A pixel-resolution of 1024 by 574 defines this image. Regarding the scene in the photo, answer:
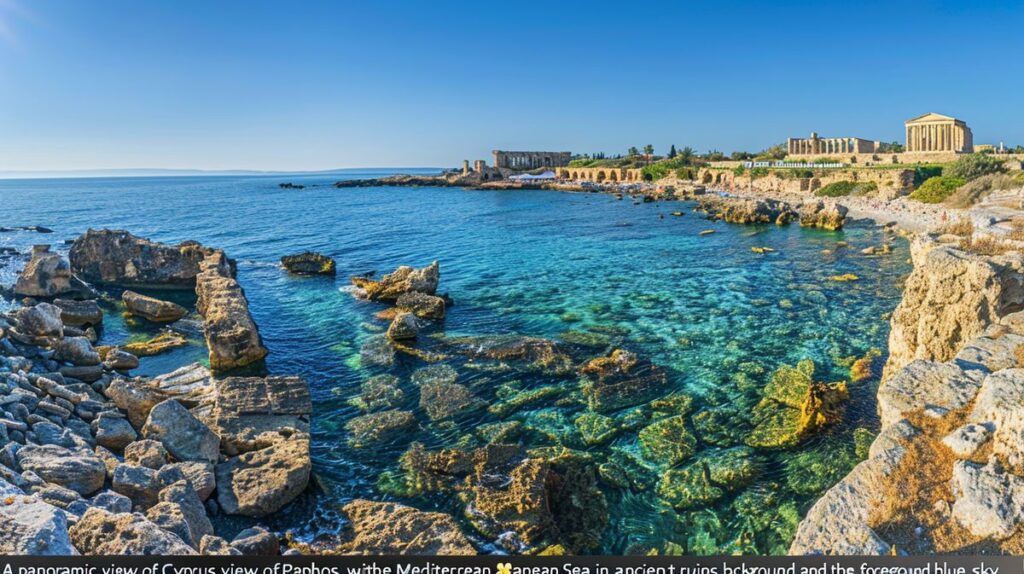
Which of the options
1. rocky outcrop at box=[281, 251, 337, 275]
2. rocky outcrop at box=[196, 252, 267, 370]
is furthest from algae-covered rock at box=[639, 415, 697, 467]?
rocky outcrop at box=[281, 251, 337, 275]

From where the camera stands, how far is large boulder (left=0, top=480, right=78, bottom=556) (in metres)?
5.27

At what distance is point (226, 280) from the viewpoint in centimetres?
2208

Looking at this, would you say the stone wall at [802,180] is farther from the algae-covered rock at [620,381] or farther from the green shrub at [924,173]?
the algae-covered rock at [620,381]

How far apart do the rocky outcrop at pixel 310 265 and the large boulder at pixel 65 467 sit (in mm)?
22872

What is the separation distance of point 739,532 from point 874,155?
81135mm

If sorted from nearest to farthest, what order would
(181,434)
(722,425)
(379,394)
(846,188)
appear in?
(181,434), (722,425), (379,394), (846,188)

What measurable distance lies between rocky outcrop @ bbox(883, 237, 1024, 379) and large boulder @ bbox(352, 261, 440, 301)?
54.9 feet

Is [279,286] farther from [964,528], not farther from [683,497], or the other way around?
[964,528]

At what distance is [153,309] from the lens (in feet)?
71.5

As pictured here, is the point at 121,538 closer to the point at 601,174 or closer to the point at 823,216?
the point at 823,216

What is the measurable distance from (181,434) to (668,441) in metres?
9.45

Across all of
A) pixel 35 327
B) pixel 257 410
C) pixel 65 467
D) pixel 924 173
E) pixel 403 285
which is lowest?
pixel 257 410

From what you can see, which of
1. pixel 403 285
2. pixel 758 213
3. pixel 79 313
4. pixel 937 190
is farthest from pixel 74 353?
pixel 937 190

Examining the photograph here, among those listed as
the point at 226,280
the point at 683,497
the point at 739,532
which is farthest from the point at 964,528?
the point at 226,280
